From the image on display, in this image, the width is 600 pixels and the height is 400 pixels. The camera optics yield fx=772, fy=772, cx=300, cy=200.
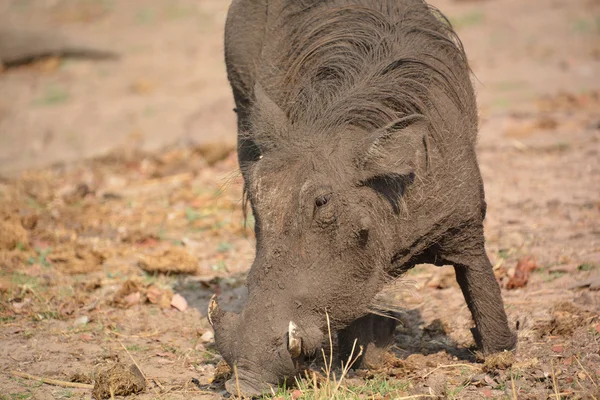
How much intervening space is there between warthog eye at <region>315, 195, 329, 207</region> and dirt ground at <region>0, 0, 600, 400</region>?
793mm

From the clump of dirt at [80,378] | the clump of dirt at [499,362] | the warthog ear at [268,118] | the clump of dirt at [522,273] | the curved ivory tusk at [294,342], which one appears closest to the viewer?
the curved ivory tusk at [294,342]

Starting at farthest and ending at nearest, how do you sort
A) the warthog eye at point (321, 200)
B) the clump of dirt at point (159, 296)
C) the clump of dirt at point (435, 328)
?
the clump of dirt at point (159, 296), the clump of dirt at point (435, 328), the warthog eye at point (321, 200)

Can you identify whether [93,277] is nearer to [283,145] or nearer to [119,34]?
[283,145]

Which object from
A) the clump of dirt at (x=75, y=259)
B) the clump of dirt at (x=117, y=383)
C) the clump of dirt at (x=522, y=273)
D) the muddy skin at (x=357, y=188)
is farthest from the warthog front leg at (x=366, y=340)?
the clump of dirt at (x=75, y=259)

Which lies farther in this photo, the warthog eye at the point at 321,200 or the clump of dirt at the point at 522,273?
the clump of dirt at the point at 522,273

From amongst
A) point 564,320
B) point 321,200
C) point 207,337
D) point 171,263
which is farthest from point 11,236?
point 564,320

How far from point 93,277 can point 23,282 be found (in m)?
0.46

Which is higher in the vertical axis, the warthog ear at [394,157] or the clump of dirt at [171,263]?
the warthog ear at [394,157]

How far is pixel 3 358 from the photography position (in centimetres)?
402

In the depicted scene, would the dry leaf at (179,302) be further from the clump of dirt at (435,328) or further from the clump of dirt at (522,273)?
the clump of dirt at (522,273)

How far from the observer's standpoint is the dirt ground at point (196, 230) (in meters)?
3.77

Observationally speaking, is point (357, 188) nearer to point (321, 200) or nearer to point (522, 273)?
point (321, 200)

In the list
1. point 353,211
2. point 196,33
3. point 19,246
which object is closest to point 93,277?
point 19,246

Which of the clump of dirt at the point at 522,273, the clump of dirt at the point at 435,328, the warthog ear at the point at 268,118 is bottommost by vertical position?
the clump of dirt at the point at 435,328
